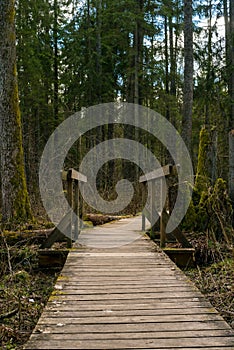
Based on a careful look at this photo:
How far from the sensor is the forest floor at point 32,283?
424 cm

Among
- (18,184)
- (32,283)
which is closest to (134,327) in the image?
(32,283)

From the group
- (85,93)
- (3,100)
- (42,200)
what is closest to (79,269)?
(3,100)

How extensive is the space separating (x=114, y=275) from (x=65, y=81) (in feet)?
55.8

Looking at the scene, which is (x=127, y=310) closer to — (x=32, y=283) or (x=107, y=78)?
(x=32, y=283)

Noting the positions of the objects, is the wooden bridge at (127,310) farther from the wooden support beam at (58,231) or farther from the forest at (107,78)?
the forest at (107,78)

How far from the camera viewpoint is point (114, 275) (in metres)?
5.03

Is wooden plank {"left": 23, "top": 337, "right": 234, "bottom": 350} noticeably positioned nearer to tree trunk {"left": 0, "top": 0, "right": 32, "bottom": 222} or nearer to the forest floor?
the forest floor

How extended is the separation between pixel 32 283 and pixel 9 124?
4075 mm

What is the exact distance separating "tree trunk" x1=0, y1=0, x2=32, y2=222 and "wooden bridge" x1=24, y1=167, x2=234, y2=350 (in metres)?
2.85

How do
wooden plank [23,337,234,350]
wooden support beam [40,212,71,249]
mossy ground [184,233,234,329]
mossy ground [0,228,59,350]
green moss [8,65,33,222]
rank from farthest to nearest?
green moss [8,65,33,222] < wooden support beam [40,212,71,249] < mossy ground [184,233,234,329] < mossy ground [0,228,59,350] < wooden plank [23,337,234,350]

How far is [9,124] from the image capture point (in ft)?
29.0

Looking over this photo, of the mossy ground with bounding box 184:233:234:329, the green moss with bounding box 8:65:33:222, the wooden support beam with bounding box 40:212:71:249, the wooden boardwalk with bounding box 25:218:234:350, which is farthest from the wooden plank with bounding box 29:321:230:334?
the green moss with bounding box 8:65:33:222

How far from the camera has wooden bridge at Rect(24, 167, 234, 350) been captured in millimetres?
2994

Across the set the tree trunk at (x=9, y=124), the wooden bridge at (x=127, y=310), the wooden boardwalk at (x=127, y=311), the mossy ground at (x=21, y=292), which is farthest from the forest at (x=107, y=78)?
the wooden boardwalk at (x=127, y=311)
